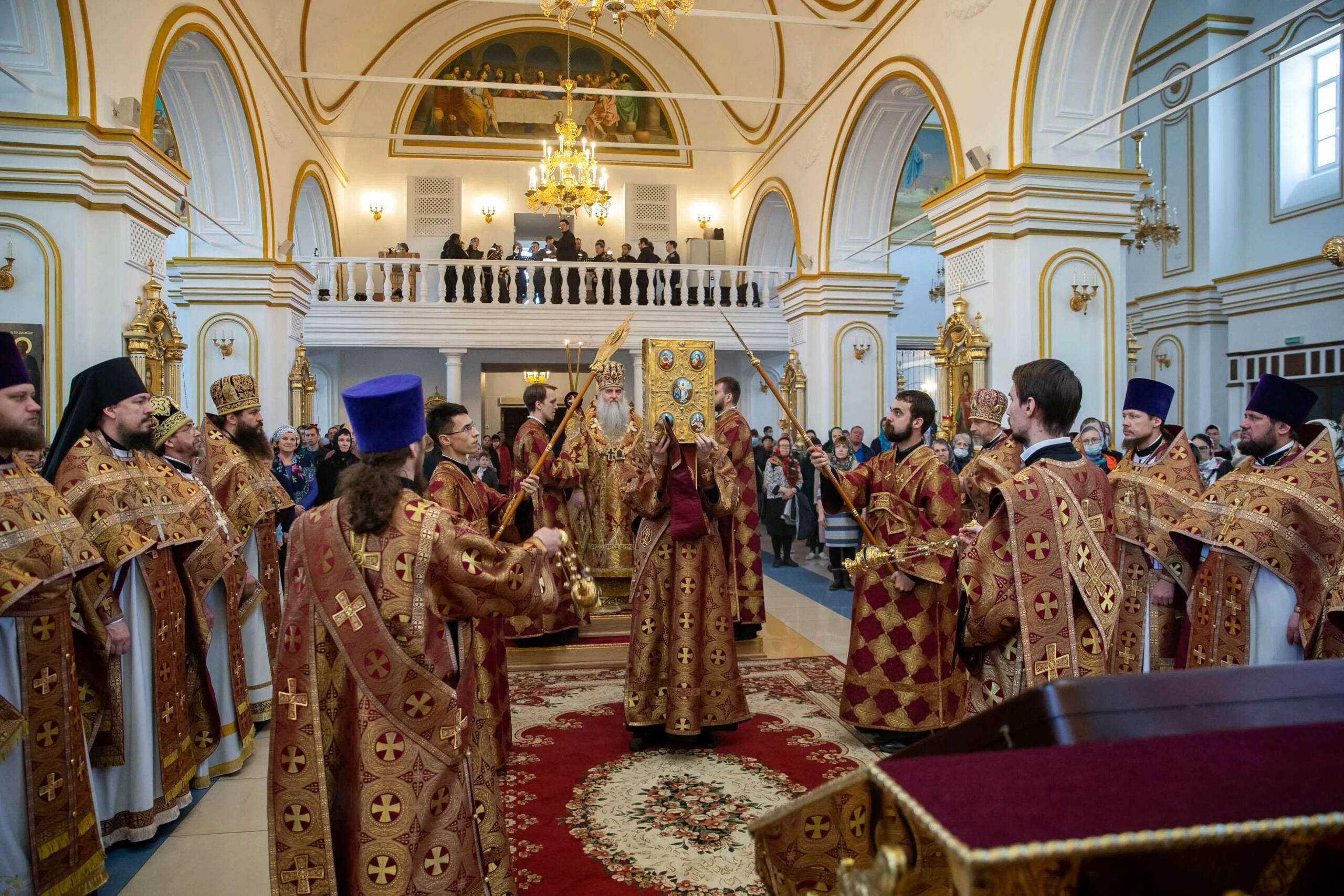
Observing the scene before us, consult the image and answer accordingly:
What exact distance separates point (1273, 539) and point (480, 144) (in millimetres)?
17758

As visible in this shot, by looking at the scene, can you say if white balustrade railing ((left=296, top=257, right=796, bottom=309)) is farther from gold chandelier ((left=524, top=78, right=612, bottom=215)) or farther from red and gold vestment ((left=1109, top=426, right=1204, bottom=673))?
red and gold vestment ((left=1109, top=426, right=1204, bottom=673))

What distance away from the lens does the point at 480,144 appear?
18641mm

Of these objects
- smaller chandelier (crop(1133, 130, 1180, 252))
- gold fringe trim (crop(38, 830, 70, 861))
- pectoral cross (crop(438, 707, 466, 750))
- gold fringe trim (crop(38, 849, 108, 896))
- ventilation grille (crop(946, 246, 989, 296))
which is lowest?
gold fringe trim (crop(38, 849, 108, 896))

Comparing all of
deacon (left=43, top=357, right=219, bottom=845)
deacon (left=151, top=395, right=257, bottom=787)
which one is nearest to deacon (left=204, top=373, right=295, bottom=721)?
deacon (left=151, top=395, right=257, bottom=787)

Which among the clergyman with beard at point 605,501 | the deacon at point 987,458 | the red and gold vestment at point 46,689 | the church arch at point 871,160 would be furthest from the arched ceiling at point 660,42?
the red and gold vestment at point 46,689

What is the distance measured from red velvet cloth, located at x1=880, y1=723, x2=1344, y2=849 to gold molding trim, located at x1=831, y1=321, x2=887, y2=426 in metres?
11.9

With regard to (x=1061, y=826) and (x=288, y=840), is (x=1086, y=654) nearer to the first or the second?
(x=1061, y=826)

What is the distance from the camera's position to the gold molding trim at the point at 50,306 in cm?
598

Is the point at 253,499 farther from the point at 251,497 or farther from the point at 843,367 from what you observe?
the point at 843,367

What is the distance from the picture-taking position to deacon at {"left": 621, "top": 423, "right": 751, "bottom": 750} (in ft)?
14.1

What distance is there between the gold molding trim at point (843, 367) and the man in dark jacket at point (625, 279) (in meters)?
4.01

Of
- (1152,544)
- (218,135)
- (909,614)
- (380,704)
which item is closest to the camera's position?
(380,704)

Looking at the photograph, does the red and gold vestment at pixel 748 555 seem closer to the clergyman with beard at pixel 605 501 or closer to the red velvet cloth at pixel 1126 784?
the clergyman with beard at pixel 605 501

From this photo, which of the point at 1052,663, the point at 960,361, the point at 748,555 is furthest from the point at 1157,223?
the point at 1052,663
